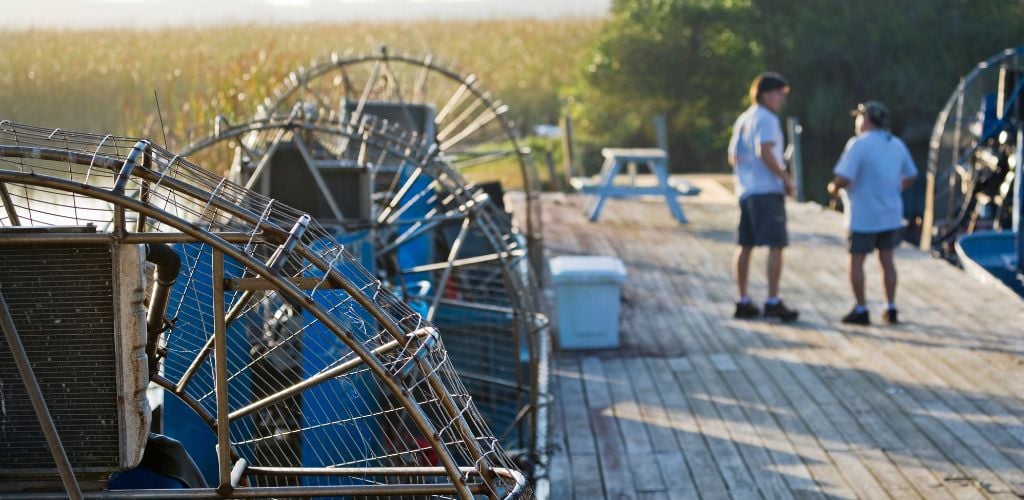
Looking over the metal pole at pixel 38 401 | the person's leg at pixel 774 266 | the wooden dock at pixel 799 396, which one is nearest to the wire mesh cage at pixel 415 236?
the wooden dock at pixel 799 396

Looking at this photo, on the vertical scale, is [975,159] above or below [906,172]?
below

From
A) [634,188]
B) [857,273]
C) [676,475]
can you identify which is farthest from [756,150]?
[634,188]

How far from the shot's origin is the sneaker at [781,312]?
7.70 metres

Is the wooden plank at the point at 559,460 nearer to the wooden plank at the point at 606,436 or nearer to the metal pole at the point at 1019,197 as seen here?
the wooden plank at the point at 606,436

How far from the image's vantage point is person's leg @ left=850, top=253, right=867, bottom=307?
7234 mm

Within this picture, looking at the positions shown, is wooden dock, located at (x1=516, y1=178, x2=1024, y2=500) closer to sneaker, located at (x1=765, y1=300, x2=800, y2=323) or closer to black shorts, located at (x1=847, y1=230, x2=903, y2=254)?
sneaker, located at (x1=765, y1=300, x2=800, y2=323)

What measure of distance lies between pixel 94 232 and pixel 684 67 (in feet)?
58.6

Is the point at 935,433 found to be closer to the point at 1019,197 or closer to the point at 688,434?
the point at 688,434

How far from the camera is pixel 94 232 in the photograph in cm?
261

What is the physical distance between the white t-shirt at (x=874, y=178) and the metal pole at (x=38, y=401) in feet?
17.7

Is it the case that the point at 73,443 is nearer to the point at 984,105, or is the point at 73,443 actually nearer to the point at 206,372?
the point at 206,372

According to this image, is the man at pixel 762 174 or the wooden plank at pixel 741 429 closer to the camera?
the wooden plank at pixel 741 429

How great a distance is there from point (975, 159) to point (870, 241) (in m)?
5.97

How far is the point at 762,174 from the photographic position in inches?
285
